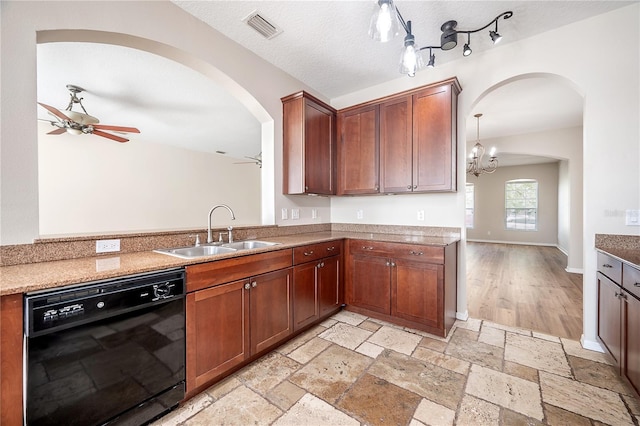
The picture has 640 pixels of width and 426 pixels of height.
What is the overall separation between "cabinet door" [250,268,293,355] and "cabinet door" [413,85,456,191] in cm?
173

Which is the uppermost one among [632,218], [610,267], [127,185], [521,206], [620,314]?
[127,185]

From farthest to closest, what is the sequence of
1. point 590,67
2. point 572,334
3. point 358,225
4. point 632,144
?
point 358,225 → point 572,334 → point 590,67 → point 632,144

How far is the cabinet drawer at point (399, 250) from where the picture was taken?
2402mm

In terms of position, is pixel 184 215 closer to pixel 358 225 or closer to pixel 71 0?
pixel 358 225

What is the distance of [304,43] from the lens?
8.44 ft

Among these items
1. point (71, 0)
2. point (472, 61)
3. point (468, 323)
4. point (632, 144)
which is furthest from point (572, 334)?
point (71, 0)

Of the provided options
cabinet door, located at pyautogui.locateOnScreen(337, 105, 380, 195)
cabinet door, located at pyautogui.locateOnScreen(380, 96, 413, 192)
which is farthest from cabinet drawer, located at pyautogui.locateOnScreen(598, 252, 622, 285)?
cabinet door, located at pyautogui.locateOnScreen(337, 105, 380, 195)

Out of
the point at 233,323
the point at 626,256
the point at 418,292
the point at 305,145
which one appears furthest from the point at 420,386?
the point at 305,145

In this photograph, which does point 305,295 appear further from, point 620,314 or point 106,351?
point 620,314

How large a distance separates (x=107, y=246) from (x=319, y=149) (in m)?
2.23

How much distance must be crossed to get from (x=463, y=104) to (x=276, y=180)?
2225 mm

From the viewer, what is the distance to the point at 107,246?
1.77m

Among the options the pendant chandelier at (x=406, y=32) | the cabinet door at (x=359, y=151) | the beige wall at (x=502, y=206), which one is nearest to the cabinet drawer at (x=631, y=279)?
the pendant chandelier at (x=406, y=32)

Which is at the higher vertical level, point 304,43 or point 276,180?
point 304,43
